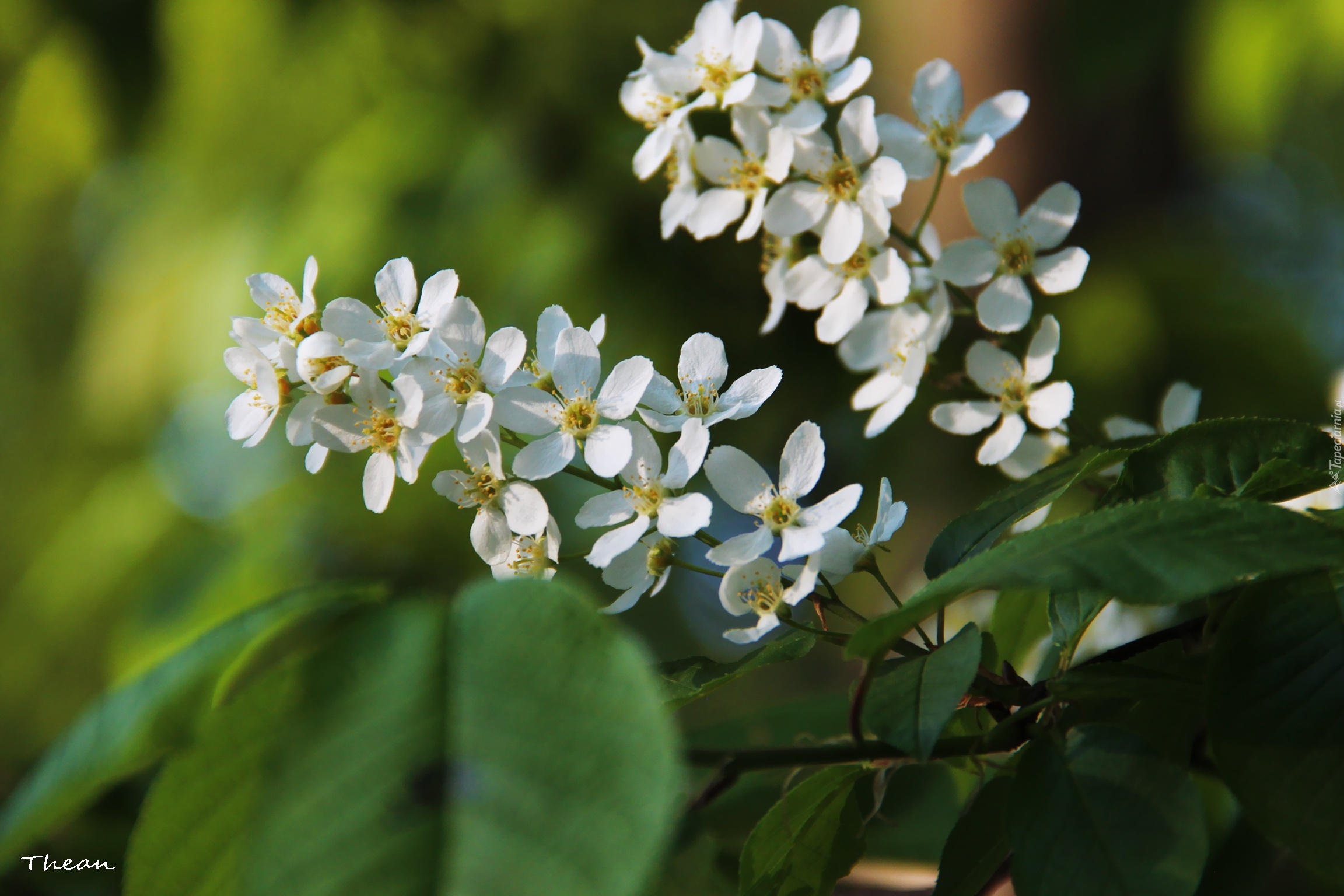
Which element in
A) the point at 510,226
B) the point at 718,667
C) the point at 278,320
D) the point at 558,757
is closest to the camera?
the point at 558,757

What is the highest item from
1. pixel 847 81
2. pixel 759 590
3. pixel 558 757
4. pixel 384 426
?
pixel 847 81

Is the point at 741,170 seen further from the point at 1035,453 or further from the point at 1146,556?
the point at 1146,556

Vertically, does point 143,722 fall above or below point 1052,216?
below

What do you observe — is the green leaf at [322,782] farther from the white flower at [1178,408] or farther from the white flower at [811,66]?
the white flower at [1178,408]

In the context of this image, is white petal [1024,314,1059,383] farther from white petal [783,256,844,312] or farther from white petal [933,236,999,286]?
white petal [783,256,844,312]

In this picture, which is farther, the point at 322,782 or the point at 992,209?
the point at 992,209

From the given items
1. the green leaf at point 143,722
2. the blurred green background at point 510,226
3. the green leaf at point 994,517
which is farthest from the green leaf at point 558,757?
the blurred green background at point 510,226

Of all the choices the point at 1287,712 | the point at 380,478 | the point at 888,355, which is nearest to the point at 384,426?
the point at 380,478

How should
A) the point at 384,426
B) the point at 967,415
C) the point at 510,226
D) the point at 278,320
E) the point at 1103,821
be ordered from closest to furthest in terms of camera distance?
1. the point at 1103,821
2. the point at 384,426
3. the point at 278,320
4. the point at 967,415
5. the point at 510,226

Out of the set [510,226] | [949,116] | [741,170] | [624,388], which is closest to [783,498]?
[624,388]
